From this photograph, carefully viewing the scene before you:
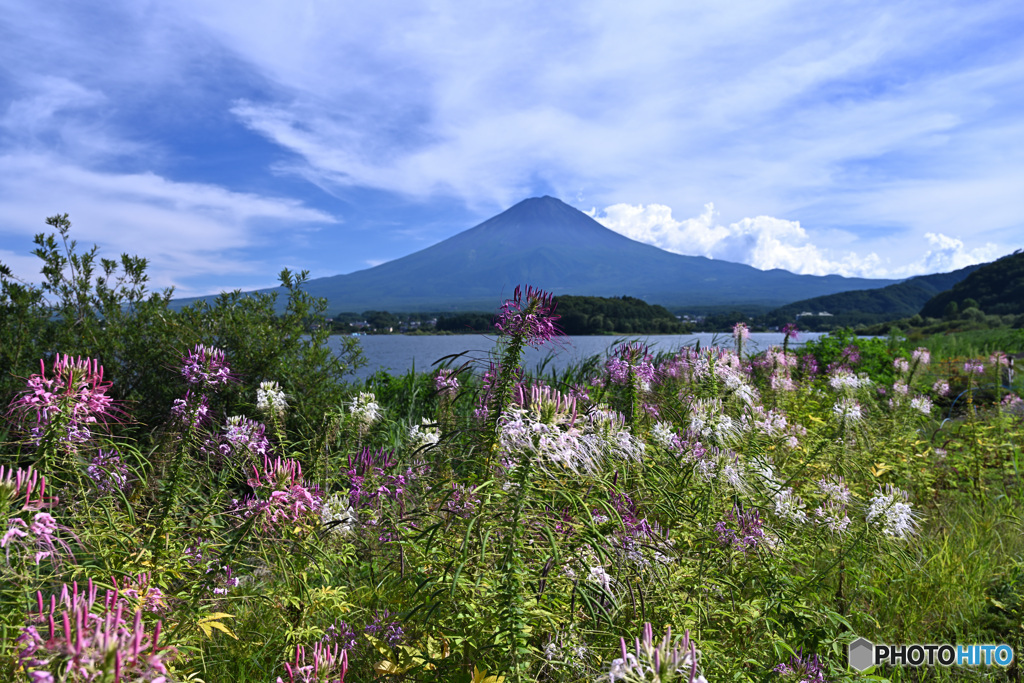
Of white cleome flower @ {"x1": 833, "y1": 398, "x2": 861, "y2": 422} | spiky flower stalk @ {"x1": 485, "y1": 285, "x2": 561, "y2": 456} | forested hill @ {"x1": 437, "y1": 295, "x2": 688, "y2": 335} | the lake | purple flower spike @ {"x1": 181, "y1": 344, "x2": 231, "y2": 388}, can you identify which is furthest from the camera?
forested hill @ {"x1": 437, "y1": 295, "x2": 688, "y2": 335}

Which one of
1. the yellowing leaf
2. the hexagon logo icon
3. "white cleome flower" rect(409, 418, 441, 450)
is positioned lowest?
the hexagon logo icon

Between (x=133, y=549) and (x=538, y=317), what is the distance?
2312mm

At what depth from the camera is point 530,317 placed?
2121 mm

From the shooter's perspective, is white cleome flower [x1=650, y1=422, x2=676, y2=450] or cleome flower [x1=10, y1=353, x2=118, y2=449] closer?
cleome flower [x1=10, y1=353, x2=118, y2=449]

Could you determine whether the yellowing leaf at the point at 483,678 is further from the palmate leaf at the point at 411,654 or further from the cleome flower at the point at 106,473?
the cleome flower at the point at 106,473

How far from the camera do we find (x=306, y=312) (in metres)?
6.97

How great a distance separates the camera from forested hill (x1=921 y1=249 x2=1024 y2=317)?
31.7m

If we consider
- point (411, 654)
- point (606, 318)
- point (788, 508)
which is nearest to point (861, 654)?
point (788, 508)

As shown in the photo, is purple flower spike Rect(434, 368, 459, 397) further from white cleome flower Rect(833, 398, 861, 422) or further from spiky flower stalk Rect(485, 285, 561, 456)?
white cleome flower Rect(833, 398, 861, 422)

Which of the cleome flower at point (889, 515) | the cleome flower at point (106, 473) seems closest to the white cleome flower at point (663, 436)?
the cleome flower at point (889, 515)

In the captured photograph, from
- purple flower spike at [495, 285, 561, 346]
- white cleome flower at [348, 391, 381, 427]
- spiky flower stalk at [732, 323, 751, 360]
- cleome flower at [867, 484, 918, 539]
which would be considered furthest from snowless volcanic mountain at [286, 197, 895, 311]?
purple flower spike at [495, 285, 561, 346]
